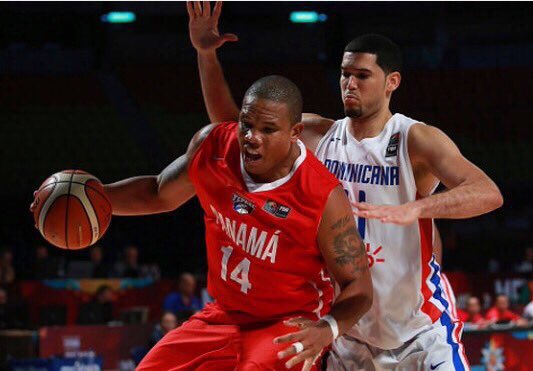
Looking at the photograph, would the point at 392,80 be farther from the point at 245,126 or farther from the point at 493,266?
the point at 493,266

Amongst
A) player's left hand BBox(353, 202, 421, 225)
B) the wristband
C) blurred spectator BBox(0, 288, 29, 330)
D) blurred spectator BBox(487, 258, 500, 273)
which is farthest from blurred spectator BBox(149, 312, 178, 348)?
blurred spectator BBox(487, 258, 500, 273)

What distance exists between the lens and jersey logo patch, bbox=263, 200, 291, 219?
3.69 meters

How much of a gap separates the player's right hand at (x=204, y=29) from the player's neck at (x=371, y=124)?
0.83 metres

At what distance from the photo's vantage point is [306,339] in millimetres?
3281

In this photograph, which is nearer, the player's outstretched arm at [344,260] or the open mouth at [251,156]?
the player's outstretched arm at [344,260]

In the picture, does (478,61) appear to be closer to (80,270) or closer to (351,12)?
(351,12)

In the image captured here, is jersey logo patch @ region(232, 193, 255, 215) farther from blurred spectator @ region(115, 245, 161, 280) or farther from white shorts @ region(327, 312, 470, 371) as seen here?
blurred spectator @ region(115, 245, 161, 280)

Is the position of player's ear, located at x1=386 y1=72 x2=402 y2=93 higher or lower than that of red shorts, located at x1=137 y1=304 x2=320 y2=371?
higher

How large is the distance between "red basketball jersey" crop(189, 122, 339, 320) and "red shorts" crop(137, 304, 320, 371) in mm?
74

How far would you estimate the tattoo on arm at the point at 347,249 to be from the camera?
3.61 metres

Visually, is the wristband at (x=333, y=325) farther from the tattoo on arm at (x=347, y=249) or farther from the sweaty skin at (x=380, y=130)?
the sweaty skin at (x=380, y=130)

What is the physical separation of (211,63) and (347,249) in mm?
1456

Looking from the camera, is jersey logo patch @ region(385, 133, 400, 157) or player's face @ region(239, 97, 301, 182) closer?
player's face @ region(239, 97, 301, 182)

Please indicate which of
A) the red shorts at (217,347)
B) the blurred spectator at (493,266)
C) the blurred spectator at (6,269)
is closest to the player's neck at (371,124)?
the red shorts at (217,347)
